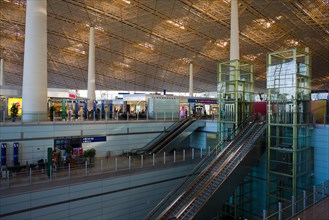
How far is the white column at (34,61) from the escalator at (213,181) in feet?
30.9

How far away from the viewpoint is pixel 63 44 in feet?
136

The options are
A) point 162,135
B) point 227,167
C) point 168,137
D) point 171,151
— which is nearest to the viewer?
point 227,167

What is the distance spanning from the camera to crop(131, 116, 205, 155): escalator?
58.2 ft

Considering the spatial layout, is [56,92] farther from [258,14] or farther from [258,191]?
[258,14]

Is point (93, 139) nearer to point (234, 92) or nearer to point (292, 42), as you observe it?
point (234, 92)

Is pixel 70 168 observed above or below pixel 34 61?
below

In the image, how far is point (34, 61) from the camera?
1541 centimetres

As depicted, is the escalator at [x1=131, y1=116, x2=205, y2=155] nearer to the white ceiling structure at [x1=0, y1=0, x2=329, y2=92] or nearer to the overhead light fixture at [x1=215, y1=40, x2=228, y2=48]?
the white ceiling structure at [x1=0, y1=0, x2=329, y2=92]

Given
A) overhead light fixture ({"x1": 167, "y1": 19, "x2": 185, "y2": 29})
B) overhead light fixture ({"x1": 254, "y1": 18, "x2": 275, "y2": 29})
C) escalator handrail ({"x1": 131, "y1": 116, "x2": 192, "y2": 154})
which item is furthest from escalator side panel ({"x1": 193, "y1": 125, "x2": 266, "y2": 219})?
overhead light fixture ({"x1": 167, "y1": 19, "x2": 185, "y2": 29})

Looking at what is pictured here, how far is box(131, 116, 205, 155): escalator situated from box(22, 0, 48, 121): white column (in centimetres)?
Result: 677

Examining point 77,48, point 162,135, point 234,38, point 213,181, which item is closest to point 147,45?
point 77,48

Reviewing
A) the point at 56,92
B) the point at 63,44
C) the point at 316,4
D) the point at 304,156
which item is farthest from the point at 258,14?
the point at 63,44

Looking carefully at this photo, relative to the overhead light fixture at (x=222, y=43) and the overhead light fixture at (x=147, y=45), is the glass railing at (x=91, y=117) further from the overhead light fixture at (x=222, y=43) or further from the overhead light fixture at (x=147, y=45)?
the overhead light fixture at (x=147, y=45)

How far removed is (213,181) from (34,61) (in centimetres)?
1225
